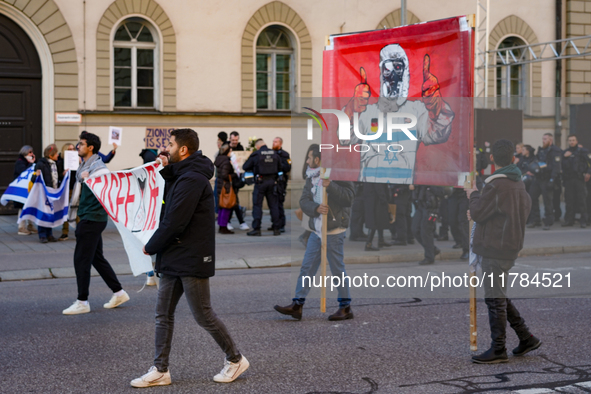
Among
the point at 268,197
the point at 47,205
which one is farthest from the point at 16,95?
the point at 268,197

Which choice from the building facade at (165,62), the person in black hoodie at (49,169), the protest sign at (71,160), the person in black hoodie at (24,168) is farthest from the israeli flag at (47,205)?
the building facade at (165,62)

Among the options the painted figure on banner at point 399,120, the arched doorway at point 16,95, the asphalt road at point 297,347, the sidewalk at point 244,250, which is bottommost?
the asphalt road at point 297,347

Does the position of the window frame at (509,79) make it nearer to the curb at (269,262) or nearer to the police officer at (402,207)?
the curb at (269,262)

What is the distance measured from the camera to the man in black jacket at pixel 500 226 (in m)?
5.88

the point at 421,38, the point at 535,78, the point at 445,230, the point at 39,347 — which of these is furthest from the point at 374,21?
the point at 39,347

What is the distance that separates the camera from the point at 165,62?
19.2 metres

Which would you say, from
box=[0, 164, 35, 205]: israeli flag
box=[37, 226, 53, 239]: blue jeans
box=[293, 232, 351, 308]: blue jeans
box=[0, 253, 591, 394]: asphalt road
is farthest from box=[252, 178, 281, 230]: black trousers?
box=[293, 232, 351, 308]: blue jeans

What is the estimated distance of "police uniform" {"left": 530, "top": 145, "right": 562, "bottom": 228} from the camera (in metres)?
6.97

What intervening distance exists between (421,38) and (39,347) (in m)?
4.16

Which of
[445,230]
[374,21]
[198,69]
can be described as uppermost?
[374,21]

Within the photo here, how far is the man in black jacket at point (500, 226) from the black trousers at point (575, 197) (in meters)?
1.16

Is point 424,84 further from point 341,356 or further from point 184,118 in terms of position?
point 184,118

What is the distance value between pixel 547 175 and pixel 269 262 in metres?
5.72

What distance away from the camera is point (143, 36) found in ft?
63.2
